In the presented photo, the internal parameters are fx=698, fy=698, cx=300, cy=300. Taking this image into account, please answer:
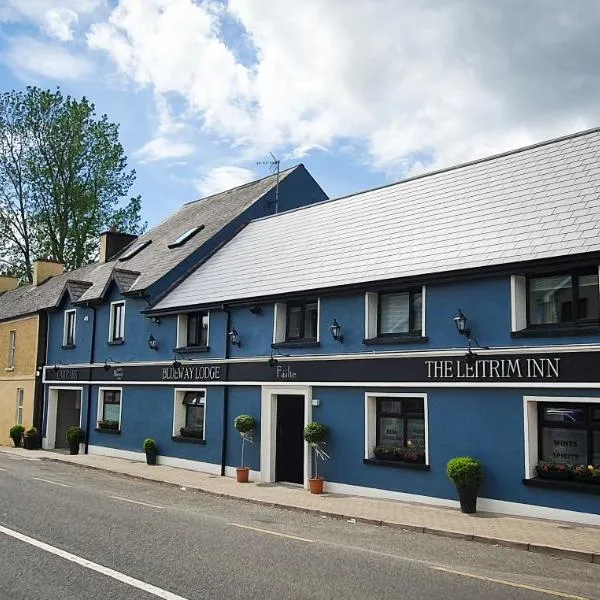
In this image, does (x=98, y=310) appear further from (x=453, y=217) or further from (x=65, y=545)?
(x=65, y=545)

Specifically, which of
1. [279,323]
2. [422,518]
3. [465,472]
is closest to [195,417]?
[279,323]

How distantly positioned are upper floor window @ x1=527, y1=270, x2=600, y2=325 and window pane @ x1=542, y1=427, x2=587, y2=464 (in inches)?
85.3

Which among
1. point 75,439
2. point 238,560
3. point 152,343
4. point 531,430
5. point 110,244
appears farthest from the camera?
point 110,244

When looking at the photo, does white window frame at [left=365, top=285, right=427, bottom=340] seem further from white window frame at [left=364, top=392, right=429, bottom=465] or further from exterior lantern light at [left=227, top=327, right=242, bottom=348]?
exterior lantern light at [left=227, top=327, right=242, bottom=348]

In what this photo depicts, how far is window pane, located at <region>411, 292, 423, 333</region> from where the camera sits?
16.4 metres

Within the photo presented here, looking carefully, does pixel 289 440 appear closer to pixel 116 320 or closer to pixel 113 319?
pixel 116 320

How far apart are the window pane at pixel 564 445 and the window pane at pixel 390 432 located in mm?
3546

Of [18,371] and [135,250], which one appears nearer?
[135,250]

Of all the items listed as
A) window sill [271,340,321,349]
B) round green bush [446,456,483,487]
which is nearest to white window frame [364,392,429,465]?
window sill [271,340,321,349]

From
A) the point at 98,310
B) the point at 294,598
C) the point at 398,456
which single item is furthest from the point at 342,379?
the point at 98,310

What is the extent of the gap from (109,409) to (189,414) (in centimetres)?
561

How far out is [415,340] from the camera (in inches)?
631

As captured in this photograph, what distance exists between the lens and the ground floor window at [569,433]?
43.4ft

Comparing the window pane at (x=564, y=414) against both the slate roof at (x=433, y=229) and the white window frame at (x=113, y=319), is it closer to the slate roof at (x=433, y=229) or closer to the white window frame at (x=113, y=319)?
the slate roof at (x=433, y=229)
